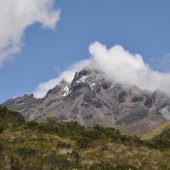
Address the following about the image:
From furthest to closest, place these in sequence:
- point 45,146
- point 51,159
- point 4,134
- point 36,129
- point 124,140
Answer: point 124,140, point 36,129, point 4,134, point 45,146, point 51,159

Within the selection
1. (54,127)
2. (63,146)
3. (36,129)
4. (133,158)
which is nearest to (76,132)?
(54,127)

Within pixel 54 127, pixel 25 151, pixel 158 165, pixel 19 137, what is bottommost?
pixel 158 165

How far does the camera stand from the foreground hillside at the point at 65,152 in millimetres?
26016

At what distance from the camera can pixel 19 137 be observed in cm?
3366

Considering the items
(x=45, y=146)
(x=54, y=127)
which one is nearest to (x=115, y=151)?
(x=45, y=146)

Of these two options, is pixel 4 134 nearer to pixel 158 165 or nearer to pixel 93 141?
pixel 93 141

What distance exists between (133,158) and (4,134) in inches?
414

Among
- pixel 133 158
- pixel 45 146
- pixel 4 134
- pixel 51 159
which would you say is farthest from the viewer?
pixel 4 134

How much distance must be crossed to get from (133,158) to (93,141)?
23.8 ft

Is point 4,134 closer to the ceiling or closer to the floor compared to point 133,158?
closer to the ceiling

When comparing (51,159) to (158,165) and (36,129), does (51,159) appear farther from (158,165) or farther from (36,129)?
(36,129)

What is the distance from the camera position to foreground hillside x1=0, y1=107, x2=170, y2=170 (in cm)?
2602

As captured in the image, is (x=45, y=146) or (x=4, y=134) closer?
(x=45, y=146)

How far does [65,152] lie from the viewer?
99.2ft
